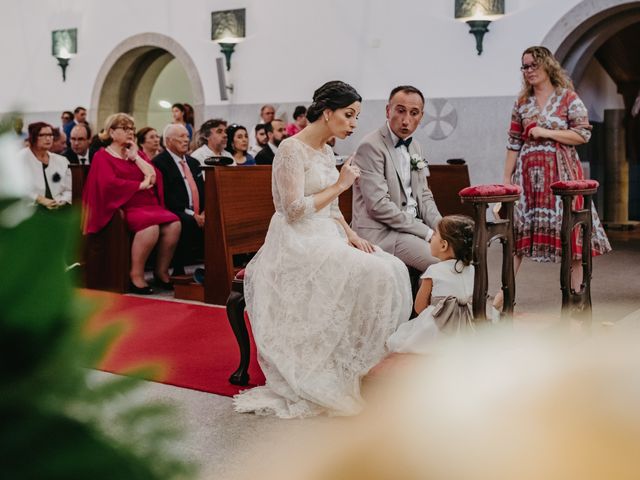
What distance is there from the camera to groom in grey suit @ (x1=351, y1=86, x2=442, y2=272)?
13.3 ft

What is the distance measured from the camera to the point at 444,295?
3.38 metres

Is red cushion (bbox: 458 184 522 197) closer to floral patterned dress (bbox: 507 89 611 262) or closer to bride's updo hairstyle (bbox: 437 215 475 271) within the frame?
bride's updo hairstyle (bbox: 437 215 475 271)

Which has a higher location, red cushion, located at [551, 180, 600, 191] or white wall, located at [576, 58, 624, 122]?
white wall, located at [576, 58, 624, 122]

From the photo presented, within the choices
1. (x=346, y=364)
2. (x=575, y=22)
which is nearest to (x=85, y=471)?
(x=346, y=364)

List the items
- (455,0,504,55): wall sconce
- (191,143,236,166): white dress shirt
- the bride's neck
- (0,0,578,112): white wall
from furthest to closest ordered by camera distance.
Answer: (0,0,578,112): white wall
(455,0,504,55): wall sconce
(191,143,236,166): white dress shirt
the bride's neck

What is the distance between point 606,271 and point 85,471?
7525 mm

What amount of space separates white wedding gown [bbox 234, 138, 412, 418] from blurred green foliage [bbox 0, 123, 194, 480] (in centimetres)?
311

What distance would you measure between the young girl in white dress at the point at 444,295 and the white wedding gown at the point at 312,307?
122 mm

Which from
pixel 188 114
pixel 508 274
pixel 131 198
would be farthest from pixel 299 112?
pixel 508 274

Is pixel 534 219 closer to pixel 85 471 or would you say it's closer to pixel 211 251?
pixel 211 251

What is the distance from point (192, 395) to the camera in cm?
365

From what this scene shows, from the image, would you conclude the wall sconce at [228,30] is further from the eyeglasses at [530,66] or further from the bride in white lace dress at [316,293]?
the bride in white lace dress at [316,293]

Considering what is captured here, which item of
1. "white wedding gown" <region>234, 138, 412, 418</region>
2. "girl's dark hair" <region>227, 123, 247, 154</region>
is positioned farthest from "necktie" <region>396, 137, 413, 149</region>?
"girl's dark hair" <region>227, 123, 247, 154</region>

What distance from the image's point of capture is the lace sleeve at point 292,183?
139 inches
